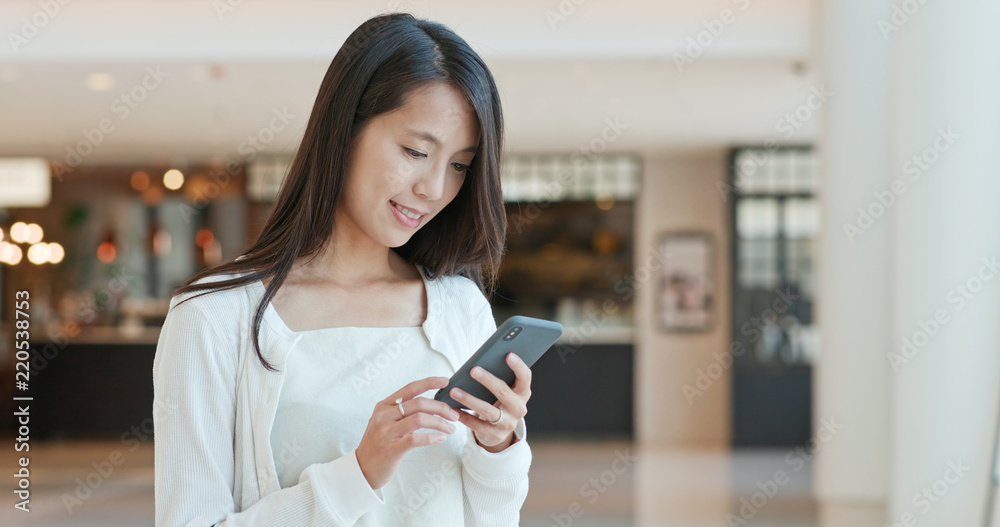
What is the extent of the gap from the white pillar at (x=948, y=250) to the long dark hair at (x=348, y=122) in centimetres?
351

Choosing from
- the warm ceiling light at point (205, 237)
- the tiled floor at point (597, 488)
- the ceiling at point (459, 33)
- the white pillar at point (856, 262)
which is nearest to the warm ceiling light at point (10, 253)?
the warm ceiling light at point (205, 237)

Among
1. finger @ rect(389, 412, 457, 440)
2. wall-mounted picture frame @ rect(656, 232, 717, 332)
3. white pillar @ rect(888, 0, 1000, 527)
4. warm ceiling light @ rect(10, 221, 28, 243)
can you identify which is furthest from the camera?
warm ceiling light @ rect(10, 221, 28, 243)

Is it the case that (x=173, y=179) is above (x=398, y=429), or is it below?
above

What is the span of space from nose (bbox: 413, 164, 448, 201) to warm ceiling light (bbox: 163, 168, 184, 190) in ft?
34.3

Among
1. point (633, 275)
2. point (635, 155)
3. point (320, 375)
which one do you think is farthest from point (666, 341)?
point (320, 375)

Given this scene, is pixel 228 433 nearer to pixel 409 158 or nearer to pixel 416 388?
pixel 416 388

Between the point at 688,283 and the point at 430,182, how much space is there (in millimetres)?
9294

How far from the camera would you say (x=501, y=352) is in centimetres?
117

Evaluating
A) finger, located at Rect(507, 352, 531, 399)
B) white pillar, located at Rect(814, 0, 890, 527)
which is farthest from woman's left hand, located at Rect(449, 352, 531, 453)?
white pillar, located at Rect(814, 0, 890, 527)

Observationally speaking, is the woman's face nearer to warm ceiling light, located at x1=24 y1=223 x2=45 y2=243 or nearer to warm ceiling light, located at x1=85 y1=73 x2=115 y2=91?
warm ceiling light, located at x1=85 y1=73 x2=115 y2=91

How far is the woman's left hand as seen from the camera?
1.14 meters

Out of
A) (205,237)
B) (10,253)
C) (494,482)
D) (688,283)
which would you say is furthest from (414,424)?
(10,253)

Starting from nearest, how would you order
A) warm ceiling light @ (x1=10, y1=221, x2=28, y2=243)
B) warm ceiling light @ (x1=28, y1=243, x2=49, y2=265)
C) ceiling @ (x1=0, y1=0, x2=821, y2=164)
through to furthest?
ceiling @ (x1=0, y1=0, x2=821, y2=164)
warm ceiling light @ (x1=10, y1=221, x2=28, y2=243)
warm ceiling light @ (x1=28, y1=243, x2=49, y2=265)

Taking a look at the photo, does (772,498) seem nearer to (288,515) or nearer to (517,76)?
(517,76)
